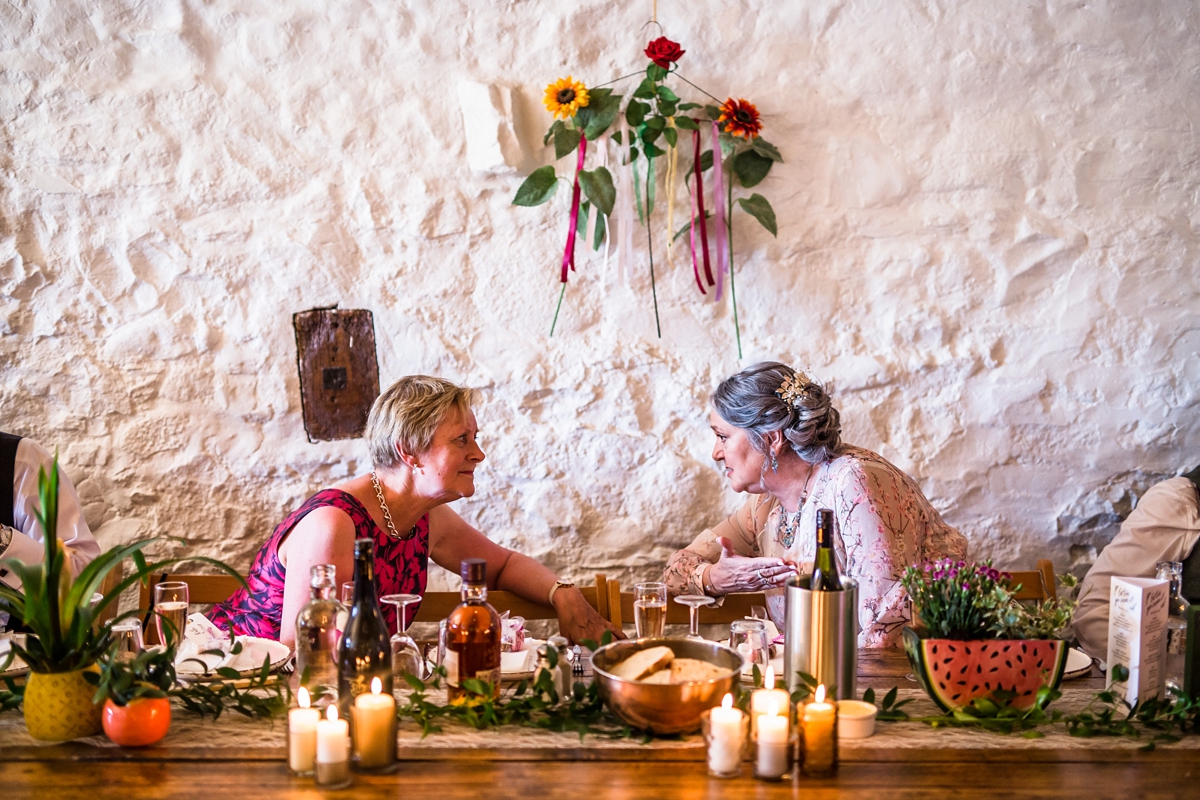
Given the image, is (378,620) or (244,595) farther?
(244,595)

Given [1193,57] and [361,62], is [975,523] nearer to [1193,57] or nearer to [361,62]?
[1193,57]

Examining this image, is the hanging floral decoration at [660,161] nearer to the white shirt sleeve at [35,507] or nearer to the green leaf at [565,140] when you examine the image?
the green leaf at [565,140]

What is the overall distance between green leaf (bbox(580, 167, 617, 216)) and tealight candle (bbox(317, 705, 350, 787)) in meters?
1.86

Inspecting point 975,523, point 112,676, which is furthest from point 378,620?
point 975,523

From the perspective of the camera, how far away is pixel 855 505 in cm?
244

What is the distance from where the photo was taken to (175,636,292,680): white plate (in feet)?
5.81

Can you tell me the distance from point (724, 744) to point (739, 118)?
1967 mm

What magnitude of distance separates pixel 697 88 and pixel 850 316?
800mm

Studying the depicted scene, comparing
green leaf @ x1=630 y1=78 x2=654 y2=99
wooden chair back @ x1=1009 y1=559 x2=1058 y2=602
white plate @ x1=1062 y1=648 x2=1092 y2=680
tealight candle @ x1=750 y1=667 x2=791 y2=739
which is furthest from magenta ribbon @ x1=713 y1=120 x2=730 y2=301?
tealight candle @ x1=750 y1=667 x2=791 y2=739

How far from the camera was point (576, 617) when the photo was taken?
248cm

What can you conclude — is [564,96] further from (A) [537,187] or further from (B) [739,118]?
(B) [739,118]

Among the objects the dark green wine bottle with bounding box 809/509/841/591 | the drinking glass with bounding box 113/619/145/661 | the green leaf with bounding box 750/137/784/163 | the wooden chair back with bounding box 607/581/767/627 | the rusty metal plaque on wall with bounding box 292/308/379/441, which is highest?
the green leaf with bounding box 750/137/784/163

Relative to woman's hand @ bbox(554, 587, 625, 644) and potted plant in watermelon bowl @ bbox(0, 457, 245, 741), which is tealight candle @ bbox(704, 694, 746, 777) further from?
woman's hand @ bbox(554, 587, 625, 644)

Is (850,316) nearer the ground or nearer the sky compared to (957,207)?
nearer the ground
